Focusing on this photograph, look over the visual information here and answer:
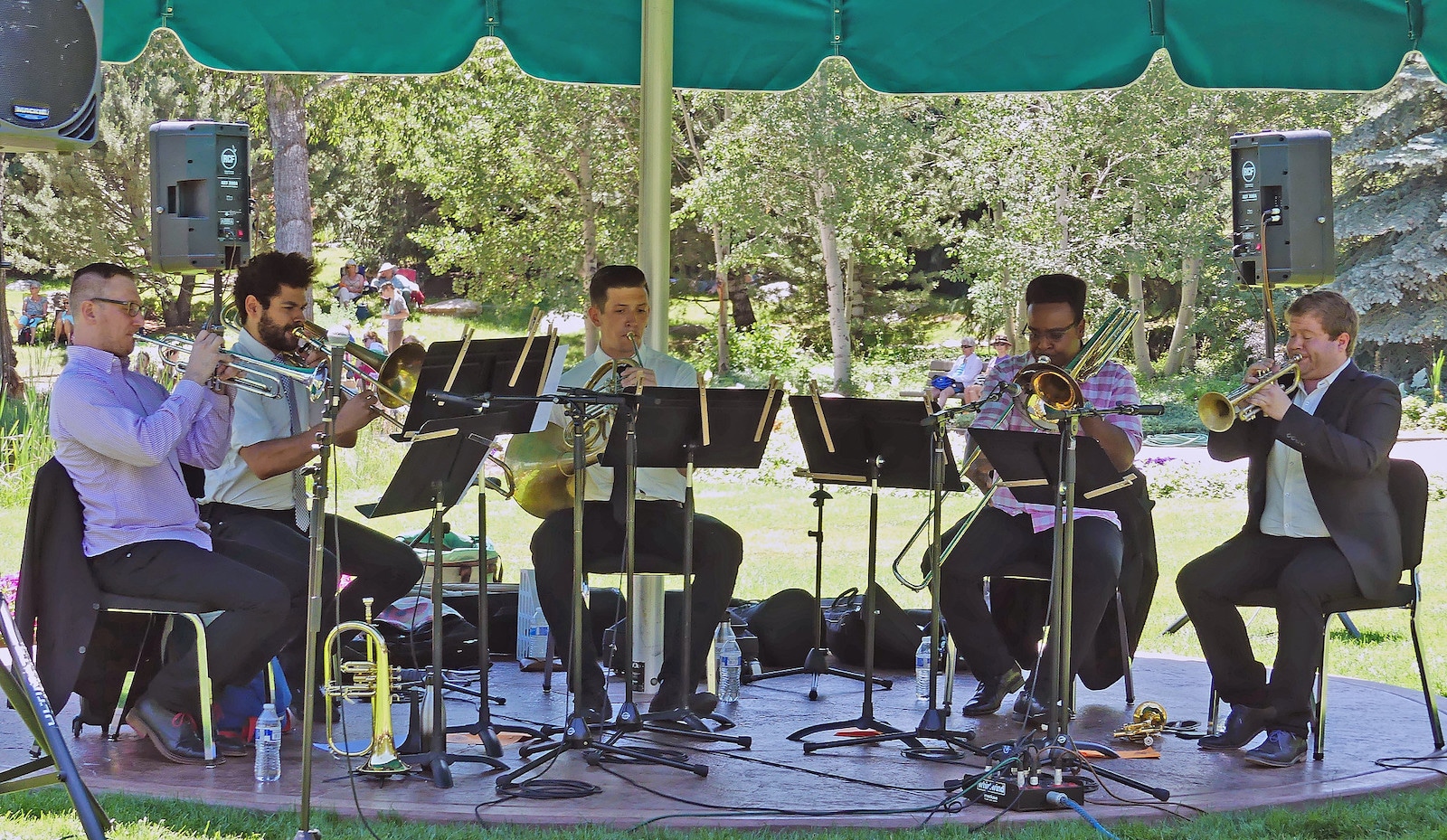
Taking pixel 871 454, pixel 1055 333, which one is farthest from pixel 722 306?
pixel 871 454

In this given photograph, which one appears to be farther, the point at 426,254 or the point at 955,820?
the point at 426,254

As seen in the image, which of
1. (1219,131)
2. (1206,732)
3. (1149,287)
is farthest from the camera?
(1149,287)

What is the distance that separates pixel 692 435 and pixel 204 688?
1784 millimetres

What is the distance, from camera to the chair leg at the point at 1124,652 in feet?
18.5

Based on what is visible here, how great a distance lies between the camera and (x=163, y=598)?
4.65 meters

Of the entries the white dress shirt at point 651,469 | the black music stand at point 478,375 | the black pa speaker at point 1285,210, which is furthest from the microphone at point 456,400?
the black pa speaker at point 1285,210

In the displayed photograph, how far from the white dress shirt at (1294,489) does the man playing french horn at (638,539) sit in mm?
1904

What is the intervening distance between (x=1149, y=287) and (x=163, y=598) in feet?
78.2

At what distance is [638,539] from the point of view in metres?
5.59

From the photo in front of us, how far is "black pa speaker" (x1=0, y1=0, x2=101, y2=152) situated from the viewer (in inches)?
149

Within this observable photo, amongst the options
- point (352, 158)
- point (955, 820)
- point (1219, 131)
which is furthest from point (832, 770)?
point (352, 158)

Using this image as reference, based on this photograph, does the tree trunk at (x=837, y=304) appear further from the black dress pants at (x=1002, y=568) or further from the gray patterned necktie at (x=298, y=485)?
the gray patterned necktie at (x=298, y=485)

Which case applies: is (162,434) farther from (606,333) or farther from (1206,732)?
(1206,732)

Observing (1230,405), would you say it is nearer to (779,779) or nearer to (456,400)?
(779,779)
